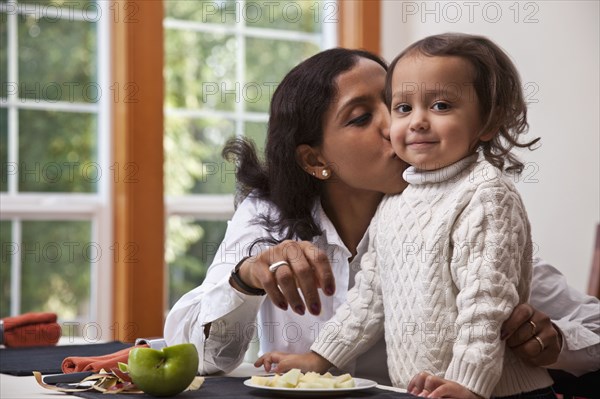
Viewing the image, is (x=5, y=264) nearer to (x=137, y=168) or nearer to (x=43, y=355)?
(x=137, y=168)

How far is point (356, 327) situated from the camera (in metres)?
1.81

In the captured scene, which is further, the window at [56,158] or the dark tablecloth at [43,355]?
the window at [56,158]

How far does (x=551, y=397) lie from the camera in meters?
1.75

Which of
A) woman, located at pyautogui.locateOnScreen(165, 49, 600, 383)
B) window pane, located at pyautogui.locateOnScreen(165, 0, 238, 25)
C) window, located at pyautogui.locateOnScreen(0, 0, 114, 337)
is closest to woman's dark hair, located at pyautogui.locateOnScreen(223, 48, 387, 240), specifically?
woman, located at pyautogui.locateOnScreen(165, 49, 600, 383)

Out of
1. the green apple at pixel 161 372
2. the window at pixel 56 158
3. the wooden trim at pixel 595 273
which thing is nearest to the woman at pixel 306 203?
the green apple at pixel 161 372

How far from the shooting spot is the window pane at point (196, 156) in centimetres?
430

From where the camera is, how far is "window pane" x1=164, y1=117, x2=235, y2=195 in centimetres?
430

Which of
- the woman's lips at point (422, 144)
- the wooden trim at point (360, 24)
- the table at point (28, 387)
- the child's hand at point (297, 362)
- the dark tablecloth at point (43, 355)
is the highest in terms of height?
the wooden trim at point (360, 24)

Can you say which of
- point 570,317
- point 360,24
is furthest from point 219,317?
point 360,24

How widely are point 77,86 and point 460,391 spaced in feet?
9.92

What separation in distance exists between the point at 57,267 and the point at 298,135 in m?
2.21

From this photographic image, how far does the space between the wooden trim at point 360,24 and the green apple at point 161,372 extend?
3.32 m

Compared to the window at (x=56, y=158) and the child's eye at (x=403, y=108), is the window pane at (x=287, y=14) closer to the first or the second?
the window at (x=56, y=158)

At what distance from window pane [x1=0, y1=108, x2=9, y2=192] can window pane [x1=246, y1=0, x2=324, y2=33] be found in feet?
4.13
